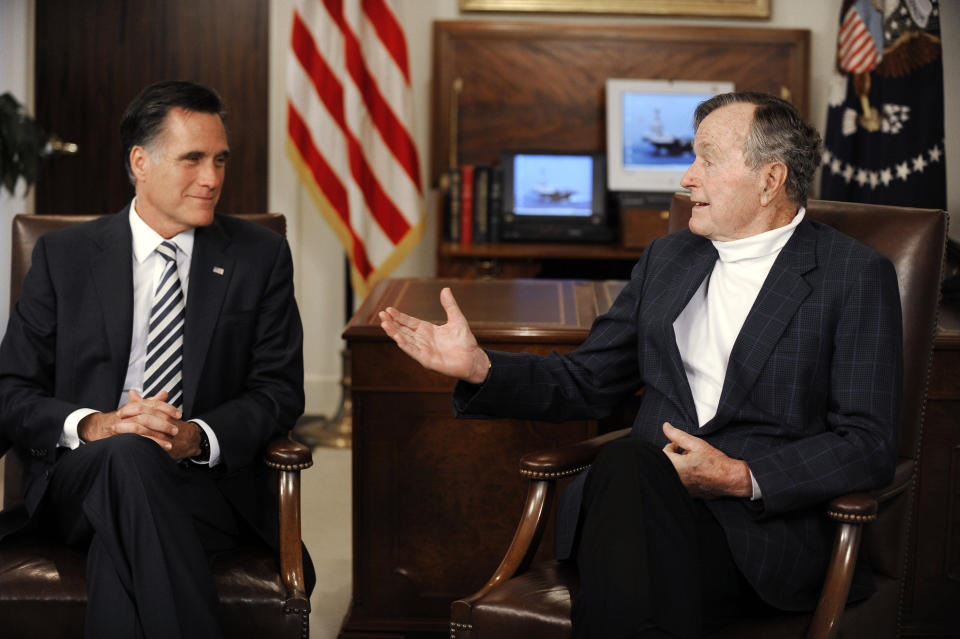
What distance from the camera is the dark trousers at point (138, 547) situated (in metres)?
1.88

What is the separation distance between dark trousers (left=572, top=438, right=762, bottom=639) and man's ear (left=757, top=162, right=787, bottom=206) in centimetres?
60

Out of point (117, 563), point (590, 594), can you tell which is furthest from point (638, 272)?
point (117, 563)

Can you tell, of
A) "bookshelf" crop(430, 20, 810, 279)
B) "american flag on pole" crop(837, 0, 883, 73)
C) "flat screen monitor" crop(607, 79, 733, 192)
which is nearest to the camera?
"american flag on pole" crop(837, 0, 883, 73)

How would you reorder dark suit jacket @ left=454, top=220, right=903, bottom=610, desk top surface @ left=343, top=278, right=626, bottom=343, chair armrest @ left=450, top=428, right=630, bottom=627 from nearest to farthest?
dark suit jacket @ left=454, top=220, right=903, bottom=610 < chair armrest @ left=450, top=428, right=630, bottom=627 < desk top surface @ left=343, top=278, right=626, bottom=343

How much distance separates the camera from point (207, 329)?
2.28 meters

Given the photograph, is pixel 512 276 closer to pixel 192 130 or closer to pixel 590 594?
pixel 192 130

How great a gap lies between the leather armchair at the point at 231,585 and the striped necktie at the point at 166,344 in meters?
0.31

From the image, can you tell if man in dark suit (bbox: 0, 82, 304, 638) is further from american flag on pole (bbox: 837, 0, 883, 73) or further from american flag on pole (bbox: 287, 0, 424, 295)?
american flag on pole (bbox: 837, 0, 883, 73)

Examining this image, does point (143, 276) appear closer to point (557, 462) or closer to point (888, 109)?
point (557, 462)

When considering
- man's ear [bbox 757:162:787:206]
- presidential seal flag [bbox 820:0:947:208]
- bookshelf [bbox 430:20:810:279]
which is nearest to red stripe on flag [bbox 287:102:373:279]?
bookshelf [bbox 430:20:810:279]

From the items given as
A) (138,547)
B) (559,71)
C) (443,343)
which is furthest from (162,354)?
(559,71)

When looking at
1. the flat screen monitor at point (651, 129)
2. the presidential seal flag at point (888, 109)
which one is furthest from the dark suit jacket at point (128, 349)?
the presidential seal flag at point (888, 109)

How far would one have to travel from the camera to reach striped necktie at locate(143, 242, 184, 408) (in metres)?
2.28

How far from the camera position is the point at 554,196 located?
4.70 metres
